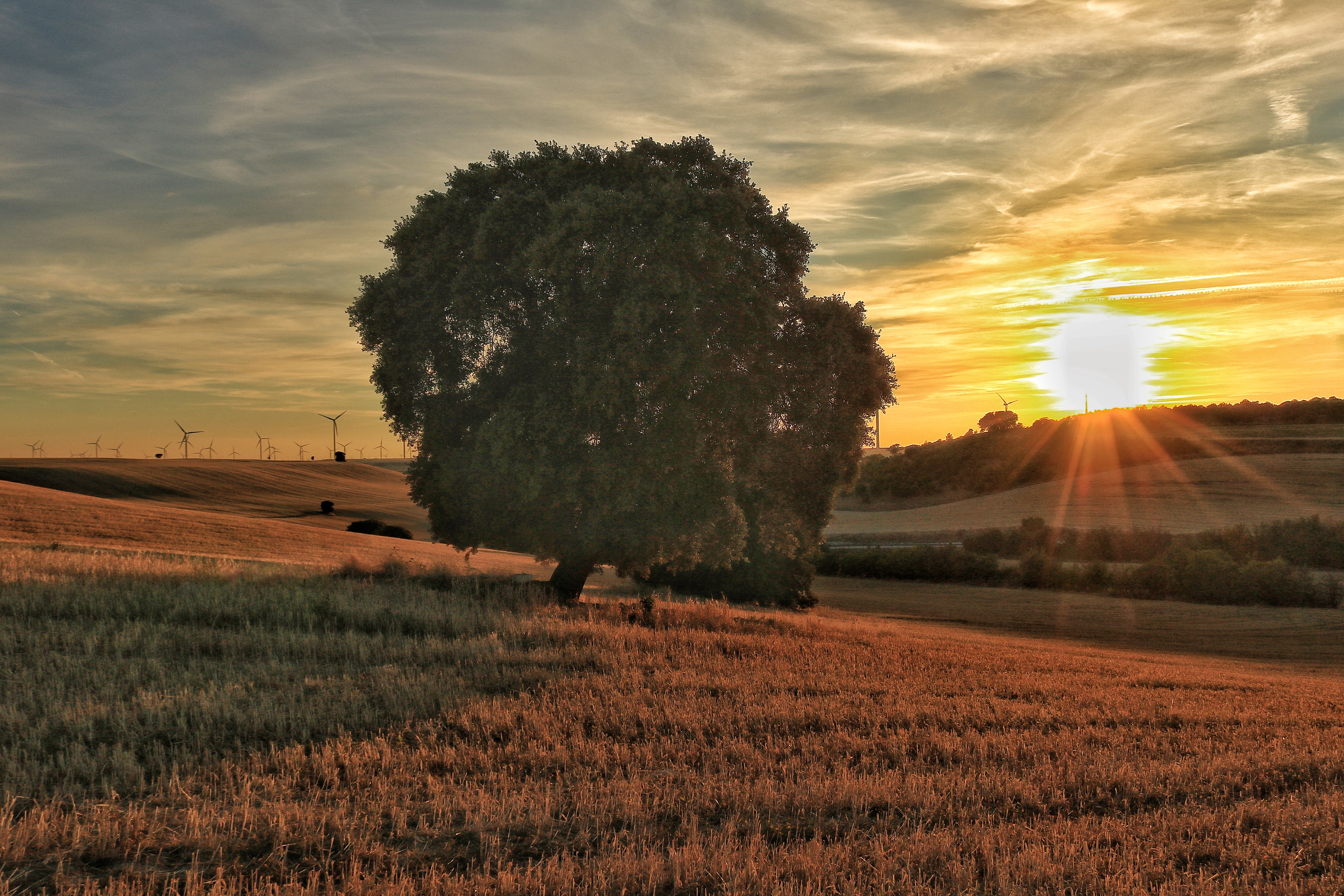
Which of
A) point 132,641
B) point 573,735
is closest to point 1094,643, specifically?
point 573,735

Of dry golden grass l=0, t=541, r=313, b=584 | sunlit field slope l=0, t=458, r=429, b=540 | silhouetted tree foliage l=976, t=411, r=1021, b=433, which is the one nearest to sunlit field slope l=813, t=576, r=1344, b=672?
dry golden grass l=0, t=541, r=313, b=584

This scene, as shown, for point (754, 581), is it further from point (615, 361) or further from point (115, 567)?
point (115, 567)

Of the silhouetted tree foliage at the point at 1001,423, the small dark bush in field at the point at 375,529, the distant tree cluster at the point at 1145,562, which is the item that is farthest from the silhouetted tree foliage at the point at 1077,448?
the small dark bush in field at the point at 375,529

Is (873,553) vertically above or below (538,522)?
below

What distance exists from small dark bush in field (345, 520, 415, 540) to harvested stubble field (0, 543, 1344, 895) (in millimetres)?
56286

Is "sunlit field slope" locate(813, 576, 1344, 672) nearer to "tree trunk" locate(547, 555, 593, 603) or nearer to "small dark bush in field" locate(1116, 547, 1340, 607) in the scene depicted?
"small dark bush in field" locate(1116, 547, 1340, 607)

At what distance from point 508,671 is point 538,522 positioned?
8345mm

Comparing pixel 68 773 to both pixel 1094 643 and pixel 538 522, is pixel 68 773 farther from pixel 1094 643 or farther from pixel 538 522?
pixel 1094 643

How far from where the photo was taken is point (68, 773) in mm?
8336

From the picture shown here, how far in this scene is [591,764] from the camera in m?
9.34

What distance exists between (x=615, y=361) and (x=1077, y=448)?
130 meters

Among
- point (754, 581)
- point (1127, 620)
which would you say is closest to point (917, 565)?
point (1127, 620)

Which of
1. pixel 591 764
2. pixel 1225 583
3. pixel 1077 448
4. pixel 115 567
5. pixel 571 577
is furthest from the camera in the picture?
pixel 1077 448

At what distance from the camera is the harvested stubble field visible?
252 inches
